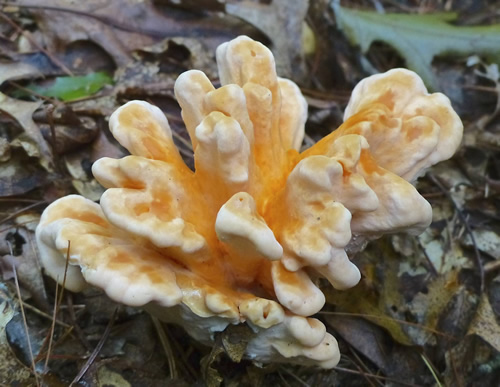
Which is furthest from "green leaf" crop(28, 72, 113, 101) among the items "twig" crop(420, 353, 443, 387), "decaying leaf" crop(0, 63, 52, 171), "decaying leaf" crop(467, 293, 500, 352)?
"decaying leaf" crop(467, 293, 500, 352)

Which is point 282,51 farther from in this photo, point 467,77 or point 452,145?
point 452,145

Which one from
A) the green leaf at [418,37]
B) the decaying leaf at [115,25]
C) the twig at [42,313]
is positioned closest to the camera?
the twig at [42,313]

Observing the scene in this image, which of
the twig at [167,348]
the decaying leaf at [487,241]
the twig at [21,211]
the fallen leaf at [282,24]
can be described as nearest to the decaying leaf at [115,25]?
the fallen leaf at [282,24]

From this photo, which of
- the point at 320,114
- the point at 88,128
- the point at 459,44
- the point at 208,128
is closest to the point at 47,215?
the point at 208,128

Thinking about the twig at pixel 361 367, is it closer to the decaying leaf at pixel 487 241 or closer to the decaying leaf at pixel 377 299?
the decaying leaf at pixel 377 299

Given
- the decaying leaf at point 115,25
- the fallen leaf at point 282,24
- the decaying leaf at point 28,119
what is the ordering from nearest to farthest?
the decaying leaf at point 28,119, the decaying leaf at point 115,25, the fallen leaf at point 282,24

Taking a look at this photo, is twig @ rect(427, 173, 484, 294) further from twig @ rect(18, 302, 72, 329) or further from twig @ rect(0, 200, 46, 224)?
twig @ rect(0, 200, 46, 224)

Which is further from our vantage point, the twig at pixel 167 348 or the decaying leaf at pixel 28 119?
the decaying leaf at pixel 28 119
